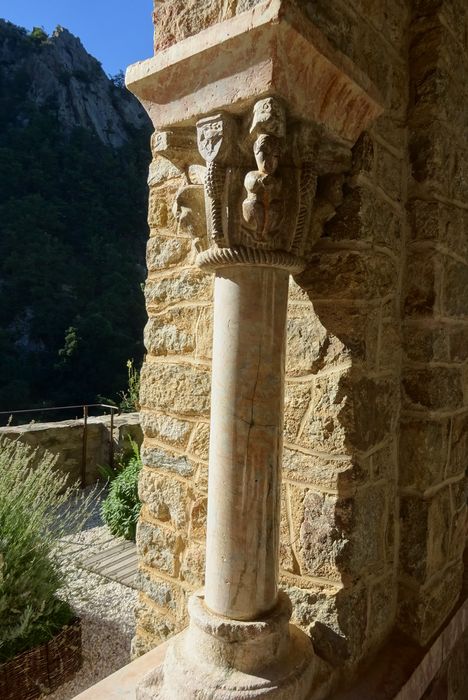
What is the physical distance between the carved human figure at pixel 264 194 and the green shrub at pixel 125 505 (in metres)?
3.81

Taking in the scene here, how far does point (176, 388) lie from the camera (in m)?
1.64

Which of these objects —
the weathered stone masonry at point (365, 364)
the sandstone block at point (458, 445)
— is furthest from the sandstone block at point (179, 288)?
the sandstone block at point (458, 445)

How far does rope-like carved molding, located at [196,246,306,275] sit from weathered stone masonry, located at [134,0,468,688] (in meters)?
0.13

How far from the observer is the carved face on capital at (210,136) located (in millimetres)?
1053

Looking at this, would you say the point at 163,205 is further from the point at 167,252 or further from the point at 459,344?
the point at 459,344

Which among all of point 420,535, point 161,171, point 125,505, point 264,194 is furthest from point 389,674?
point 125,505

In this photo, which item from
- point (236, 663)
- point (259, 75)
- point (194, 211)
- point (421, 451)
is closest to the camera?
point (259, 75)

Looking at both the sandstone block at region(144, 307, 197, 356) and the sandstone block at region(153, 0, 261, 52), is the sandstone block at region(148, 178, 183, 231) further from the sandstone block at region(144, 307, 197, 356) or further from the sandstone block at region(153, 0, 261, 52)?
the sandstone block at region(153, 0, 261, 52)

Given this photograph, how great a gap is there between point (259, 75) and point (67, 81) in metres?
38.9

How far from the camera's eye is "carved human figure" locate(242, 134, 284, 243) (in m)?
1.01

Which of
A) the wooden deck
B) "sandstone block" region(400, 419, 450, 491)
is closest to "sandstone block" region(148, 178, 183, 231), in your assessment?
"sandstone block" region(400, 419, 450, 491)

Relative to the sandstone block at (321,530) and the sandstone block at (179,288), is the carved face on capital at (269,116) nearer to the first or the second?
the sandstone block at (179,288)

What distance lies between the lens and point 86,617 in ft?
10.9

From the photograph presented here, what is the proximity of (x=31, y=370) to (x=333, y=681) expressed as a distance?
72.4 feet
